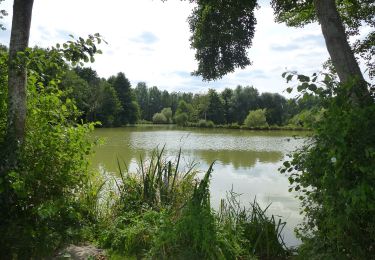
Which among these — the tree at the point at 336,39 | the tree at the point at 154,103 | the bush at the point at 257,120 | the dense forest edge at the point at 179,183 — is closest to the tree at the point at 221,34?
the dense forest edge at the point at 179,183

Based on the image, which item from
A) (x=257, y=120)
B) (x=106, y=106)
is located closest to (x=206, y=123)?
(x=257, y=120)

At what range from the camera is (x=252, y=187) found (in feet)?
32.8

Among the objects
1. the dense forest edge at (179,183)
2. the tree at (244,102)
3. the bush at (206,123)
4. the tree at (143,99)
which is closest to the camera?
the dense forest edge at (179,183)

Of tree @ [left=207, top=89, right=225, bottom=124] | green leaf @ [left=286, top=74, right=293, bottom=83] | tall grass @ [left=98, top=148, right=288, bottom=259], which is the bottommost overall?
tall grass @ [left=98, top=148, right=288, bottom=259]

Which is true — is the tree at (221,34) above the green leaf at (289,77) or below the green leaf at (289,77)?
above

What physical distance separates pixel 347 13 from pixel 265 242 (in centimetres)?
470

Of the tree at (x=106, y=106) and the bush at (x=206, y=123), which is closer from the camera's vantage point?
the tree at (x=106, y=106)

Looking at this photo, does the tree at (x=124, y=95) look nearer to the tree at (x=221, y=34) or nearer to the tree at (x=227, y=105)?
the tree at (x=227, y=105)

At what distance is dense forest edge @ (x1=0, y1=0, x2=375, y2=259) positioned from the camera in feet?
7.53

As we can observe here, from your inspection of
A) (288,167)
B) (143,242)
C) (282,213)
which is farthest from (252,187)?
(288,167)

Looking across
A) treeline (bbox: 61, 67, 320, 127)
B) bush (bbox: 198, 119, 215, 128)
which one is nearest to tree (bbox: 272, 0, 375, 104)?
treeline (bbox: 61, 67, 320, 127)

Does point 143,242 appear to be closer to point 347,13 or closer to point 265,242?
point 265,242

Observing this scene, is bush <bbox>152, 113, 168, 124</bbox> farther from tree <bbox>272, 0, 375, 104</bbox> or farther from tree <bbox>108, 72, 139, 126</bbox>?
tree <bbox>272, 0, 375, 104</bbox>

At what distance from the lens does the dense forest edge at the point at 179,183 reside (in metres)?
2.29
